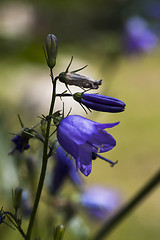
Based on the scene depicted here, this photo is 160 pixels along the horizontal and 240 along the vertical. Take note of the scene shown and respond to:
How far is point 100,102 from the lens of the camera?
1.25ft

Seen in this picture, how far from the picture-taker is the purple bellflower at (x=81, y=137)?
38cm

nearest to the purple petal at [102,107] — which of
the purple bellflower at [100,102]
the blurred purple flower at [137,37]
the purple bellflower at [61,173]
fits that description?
the purple bellflower at [100,102]

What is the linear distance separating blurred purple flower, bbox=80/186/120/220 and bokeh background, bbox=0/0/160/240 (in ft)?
0.49

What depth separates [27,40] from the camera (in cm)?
163

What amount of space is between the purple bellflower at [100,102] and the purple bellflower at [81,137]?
0.02m

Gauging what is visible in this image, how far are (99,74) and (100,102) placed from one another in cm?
125

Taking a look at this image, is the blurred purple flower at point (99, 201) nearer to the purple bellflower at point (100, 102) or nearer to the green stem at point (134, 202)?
the green stem at point (134, 202)

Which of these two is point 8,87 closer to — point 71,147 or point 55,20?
point 55,20

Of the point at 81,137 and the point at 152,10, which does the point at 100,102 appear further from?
the point at 152,10

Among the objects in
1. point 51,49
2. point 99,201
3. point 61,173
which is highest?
point 51,49

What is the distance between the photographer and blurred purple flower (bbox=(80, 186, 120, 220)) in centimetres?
84

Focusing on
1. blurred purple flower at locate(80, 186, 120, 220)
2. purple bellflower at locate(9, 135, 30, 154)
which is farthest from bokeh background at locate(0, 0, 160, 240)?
purple bellflower at locate(9, 135, 30, 154)

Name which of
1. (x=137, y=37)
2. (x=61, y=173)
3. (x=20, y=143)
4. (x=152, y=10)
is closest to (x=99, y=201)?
(x=61, y=173)

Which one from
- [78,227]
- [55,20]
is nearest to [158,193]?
[78,227]
